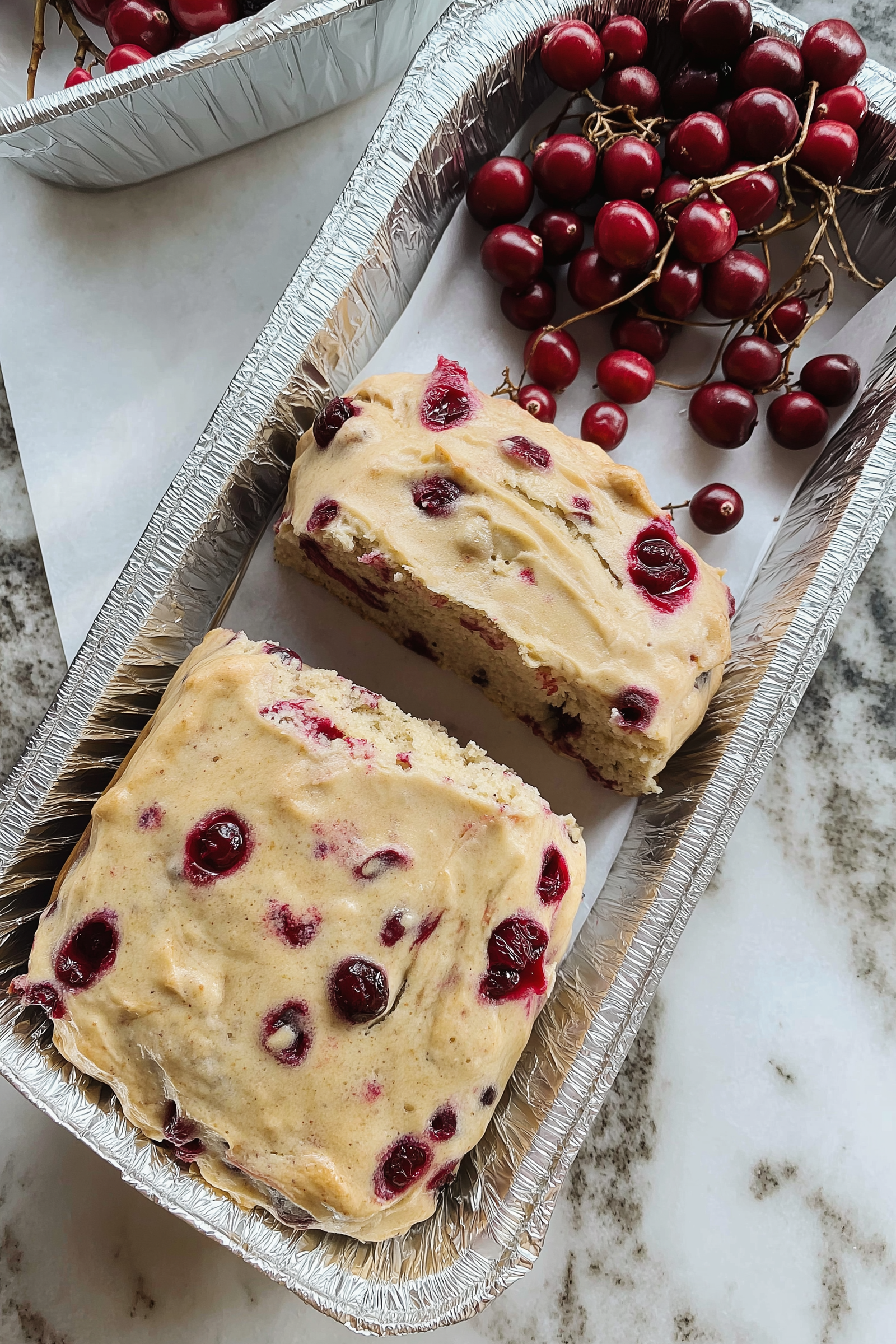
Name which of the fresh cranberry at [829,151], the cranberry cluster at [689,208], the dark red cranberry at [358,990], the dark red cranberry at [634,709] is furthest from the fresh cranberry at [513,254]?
the dark red cranberry at [358,990]

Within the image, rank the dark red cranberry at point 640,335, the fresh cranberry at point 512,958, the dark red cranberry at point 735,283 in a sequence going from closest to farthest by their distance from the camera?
the fresh cranberry at point 512,958, the dark red cranberry at point 735,283, the dark red cranberry at point 640,335

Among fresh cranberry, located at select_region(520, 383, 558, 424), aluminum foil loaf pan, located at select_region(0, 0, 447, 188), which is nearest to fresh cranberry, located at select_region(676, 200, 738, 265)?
fresh cranberry, located at select_region(520, 383, 558, 424)

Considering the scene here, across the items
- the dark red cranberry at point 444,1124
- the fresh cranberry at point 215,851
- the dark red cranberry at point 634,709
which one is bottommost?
the dark red cranberry at point 444,1124

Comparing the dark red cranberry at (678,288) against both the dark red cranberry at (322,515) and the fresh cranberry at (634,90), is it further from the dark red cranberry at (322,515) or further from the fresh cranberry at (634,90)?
the dark red cranberry at (322,515)

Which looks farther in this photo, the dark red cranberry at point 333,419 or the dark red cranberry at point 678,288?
the dark red cranberry at point 678,288

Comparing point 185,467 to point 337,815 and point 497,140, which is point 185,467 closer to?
point 337,815

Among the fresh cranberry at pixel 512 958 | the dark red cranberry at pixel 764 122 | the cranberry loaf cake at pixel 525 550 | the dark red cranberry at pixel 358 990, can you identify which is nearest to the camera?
the dark red cranberry at pixel 358 990

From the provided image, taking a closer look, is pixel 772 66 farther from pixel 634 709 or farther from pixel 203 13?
pixel 634 709

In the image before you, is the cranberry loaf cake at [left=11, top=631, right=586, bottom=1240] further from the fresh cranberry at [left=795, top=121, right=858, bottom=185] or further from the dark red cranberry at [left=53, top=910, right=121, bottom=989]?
the fresh cranberry at [left=795, top=121, right=858, bottom=185]
